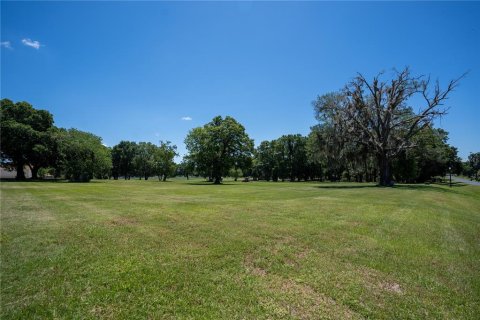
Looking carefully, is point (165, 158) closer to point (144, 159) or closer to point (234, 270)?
point (144, 159)

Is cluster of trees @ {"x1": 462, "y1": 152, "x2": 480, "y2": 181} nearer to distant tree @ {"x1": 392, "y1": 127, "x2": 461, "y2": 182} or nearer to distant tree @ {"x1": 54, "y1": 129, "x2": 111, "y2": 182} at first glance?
distant tree @ {"x1": 392, "y1": 127, "x2": 461, "y2": 182}

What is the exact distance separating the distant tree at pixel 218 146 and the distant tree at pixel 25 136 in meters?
24.9

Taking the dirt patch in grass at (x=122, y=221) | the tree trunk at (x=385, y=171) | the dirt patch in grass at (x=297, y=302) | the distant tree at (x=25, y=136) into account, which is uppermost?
the distant tree at (x=25, y=136)

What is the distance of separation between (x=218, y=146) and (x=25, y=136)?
32388mm

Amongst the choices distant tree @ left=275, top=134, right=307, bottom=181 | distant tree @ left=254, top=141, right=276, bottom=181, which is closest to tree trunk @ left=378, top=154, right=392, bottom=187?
distant tree @ left=275, top=134, right=307, bottom=181

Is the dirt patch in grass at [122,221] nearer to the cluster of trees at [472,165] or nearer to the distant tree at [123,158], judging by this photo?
the distant tree at [123,158]

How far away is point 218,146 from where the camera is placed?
51.8 m

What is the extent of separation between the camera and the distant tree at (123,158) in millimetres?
101125

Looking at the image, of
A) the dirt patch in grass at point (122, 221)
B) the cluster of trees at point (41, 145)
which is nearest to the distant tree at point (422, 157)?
the dirt patch in grass at point (122, 221)

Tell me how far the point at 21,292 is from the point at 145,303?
7.27 ft

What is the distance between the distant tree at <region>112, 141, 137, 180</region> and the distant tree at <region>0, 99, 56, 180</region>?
5052 cm

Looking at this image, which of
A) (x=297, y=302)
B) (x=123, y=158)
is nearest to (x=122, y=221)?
(x=297, y=302)

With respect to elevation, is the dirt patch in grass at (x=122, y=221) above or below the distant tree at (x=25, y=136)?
below

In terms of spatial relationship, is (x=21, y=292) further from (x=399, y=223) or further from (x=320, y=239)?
(x=399, y=223)
